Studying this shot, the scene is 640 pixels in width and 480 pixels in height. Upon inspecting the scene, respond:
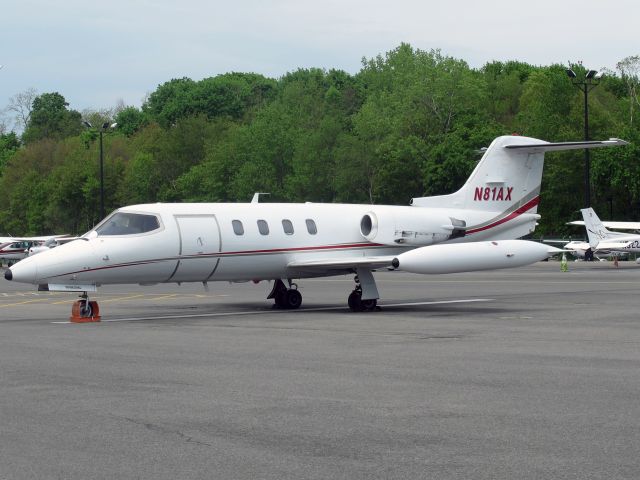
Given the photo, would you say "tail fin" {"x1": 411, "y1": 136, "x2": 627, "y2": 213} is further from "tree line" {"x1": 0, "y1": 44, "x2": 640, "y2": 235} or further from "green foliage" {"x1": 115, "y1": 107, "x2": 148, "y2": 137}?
"green foliage" {"x1": 115, "y1": 107, "x2": 148, "y2": 137}

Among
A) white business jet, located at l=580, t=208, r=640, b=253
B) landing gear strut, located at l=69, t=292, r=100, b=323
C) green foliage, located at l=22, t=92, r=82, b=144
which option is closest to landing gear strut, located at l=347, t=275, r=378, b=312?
landing gear strut, located at l=69, t=292, r=100, b=323

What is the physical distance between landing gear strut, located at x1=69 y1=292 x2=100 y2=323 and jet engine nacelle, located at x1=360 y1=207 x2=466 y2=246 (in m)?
7.00

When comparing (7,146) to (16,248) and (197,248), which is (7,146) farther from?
(197,248)

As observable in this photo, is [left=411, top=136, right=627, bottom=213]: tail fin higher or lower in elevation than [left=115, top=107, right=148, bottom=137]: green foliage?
lower

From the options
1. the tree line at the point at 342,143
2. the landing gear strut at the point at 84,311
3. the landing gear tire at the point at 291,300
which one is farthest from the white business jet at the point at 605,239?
the landing gear strut at the point at 84,311

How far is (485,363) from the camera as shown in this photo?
1388 centimetres

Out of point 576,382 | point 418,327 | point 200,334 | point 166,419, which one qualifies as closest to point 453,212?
point 418,327

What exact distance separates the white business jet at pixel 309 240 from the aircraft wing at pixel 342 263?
28 mm

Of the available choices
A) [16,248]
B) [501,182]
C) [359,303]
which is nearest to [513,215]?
→ [501,182]

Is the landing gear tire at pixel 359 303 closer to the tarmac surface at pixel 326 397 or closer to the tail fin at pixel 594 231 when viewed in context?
the tarmac surface at pixel 326 397

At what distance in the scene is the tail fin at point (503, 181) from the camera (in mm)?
28328

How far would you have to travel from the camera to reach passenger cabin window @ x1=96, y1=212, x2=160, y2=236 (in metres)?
23.3

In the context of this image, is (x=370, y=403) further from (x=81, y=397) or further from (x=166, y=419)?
(x=81, y=397)

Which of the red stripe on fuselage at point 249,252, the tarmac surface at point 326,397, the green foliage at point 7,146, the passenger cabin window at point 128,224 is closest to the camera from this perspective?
the tarmac surface at point 326,397
